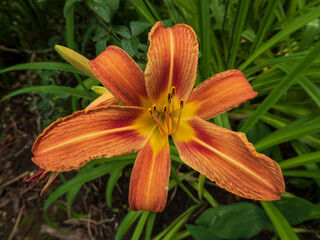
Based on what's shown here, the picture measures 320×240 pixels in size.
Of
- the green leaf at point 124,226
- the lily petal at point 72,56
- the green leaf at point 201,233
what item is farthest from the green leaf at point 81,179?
the lily petal at point 72,56

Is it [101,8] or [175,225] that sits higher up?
[101,8]

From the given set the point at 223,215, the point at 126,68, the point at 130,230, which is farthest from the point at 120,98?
the point at 130,230

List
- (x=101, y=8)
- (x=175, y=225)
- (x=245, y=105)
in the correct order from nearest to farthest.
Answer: (x=101, y=8)
(x=175, y=225)
(x=245, y=105)

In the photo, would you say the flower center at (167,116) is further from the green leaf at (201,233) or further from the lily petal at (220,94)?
the green leaf at (201,233)

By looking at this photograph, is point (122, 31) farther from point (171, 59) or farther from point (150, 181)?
point (150, 181)

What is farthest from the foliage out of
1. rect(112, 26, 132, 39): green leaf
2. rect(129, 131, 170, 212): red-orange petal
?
Answer: rect(129, 131, 170, 212): red-orange petal

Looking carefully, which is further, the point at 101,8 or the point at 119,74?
the point at 101,8

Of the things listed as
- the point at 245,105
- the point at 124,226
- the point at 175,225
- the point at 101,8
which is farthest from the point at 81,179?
the point at 245,105
